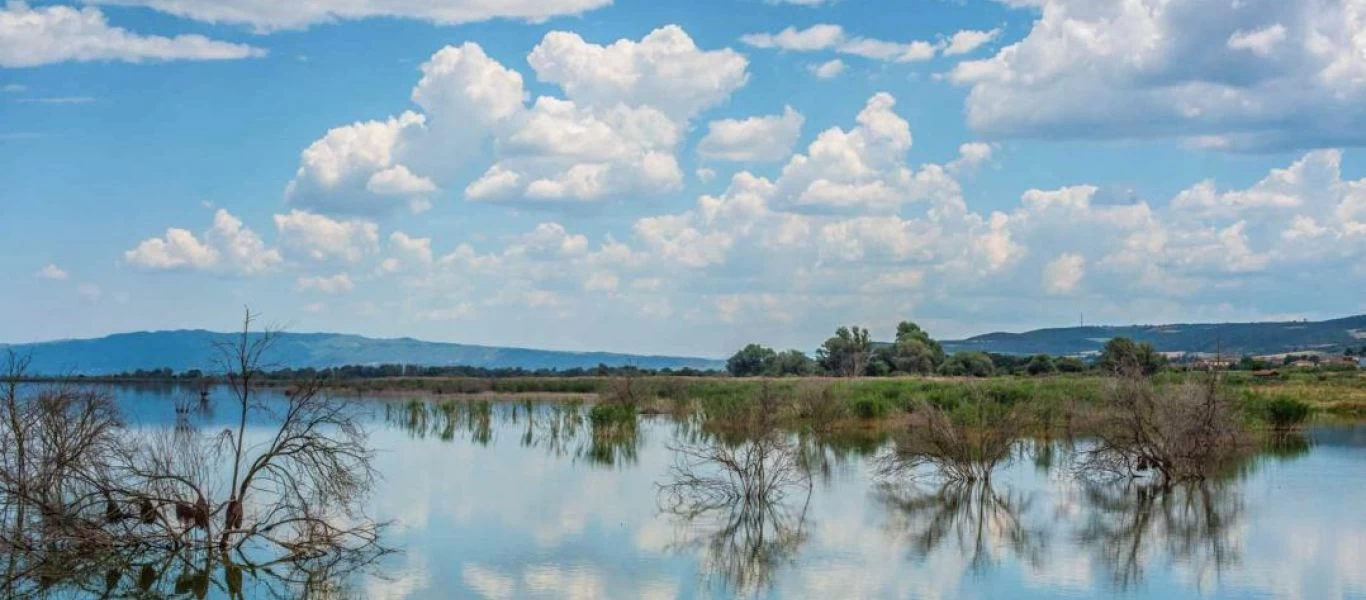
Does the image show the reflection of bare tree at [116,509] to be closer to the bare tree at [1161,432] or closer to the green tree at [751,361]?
the bare tree at [1161,432]

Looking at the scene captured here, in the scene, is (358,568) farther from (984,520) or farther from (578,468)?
(578,468)

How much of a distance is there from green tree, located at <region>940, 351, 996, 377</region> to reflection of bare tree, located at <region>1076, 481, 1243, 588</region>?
58.3 meters

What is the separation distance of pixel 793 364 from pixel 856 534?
264 feet

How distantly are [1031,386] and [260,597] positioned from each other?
36.6 m

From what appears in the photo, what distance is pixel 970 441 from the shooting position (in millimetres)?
33312

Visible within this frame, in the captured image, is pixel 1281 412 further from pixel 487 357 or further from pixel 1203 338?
pixel 487 357

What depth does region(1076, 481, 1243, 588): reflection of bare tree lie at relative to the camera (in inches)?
818

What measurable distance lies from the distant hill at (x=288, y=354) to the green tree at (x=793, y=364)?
20882 millimetres

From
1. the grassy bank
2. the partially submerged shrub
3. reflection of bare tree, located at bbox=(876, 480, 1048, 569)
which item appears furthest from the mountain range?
reflection of bare tree, located at bbox=(876, 480, 1048, 569)

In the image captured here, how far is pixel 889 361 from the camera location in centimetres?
9481

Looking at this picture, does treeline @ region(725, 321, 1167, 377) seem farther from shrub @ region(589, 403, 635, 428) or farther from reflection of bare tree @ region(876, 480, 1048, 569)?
reflection of bare tree @ region(876, 480, 1048, 569)

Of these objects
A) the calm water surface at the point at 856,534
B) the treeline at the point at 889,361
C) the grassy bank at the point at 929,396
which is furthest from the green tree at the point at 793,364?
the calm water surface at the point at 856,534

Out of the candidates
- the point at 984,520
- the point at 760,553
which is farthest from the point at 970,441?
the point at 760,553

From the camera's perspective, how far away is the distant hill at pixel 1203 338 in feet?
399
